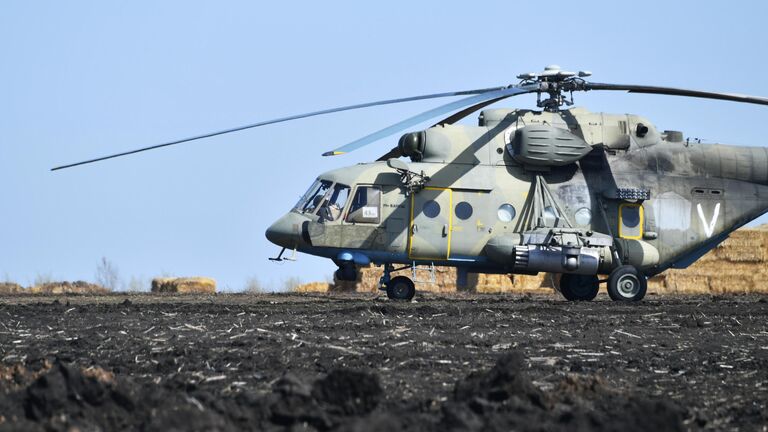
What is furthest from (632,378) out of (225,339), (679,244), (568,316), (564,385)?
(679,244)

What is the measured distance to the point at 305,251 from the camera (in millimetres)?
20438

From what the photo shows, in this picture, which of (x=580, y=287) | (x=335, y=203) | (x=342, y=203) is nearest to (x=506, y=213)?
(x=580, y=287)

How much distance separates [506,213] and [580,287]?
7.46ft

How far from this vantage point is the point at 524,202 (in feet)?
67.0

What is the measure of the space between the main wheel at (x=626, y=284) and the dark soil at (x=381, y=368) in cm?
280

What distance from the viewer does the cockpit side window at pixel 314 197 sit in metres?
20.5

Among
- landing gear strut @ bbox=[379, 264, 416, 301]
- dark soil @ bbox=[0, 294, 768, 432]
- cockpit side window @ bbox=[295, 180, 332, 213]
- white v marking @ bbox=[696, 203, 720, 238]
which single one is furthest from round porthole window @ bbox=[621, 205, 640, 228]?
cockpit side window @ bbox=[295, 180, 332, 213]

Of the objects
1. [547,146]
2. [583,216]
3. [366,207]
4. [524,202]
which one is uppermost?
[547,146]

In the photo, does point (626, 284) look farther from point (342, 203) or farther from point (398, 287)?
point (342, 203)

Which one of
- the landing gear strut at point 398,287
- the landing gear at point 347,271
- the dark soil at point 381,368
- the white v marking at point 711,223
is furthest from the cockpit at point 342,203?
the white v marking at point 711,223

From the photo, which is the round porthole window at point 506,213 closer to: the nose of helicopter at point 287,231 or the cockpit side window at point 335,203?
the cockpit side window at point 335,203

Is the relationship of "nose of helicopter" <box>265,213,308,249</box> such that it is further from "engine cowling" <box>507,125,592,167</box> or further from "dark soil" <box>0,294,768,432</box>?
"engine cowling" <box>507,125,592,167</box>

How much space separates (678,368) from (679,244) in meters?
11.4

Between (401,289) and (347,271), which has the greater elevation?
(347,271)
